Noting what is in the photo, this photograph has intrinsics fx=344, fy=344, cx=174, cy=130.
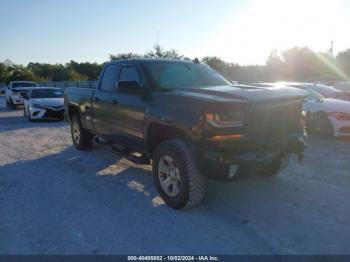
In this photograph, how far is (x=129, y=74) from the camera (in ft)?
18.1

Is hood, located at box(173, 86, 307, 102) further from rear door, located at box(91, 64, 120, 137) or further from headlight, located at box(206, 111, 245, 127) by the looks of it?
rear door, located at box(91, 64, 120, 137)

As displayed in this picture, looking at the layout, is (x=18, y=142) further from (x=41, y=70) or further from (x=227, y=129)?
(x=41, y=70)

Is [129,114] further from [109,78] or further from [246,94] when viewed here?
[246,94]

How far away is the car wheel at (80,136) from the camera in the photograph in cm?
759

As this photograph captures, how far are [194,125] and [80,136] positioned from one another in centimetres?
443

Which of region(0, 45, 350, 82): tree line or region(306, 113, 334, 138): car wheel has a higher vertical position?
region(0, 45, 350, 82): tree line

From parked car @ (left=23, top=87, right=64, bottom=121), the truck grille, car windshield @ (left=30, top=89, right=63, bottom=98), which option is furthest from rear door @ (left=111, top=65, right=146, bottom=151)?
car windshield @ (left=30, top=89, right=63, bottom=98)

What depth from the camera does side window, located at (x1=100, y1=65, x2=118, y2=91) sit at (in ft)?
19.6

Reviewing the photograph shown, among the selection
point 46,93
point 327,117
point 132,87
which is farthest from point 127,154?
point 46,93

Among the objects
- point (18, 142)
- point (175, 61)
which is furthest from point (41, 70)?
point (175, 61)

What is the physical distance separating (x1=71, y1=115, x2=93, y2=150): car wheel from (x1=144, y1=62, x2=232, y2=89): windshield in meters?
3.00

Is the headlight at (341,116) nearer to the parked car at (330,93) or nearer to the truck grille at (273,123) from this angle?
the parked car at (330,93)

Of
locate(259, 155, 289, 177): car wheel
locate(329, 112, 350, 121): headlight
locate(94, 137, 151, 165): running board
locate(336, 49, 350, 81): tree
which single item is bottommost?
locate(259, 155, 289, 177): car wheel

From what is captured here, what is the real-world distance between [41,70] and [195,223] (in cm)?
7190
